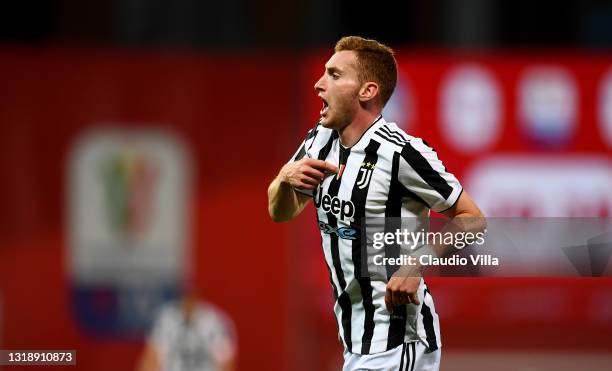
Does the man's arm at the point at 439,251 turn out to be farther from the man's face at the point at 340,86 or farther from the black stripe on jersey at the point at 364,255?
the man's face at the point at 340,86

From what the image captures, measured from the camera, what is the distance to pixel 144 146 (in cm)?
1019

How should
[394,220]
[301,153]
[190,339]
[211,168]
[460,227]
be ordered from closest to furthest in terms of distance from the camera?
[460,227]
[394,220]
[301,153]
[190,339]
[211,168]

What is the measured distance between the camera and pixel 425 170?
4027 millimetres

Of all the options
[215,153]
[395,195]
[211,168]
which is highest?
[215,153]

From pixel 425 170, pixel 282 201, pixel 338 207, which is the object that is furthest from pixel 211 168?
pixel 425 170

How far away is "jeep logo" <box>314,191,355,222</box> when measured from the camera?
13.4 ft

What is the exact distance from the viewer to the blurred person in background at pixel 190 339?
987 centimetres

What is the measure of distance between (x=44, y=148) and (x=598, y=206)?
4.42 m

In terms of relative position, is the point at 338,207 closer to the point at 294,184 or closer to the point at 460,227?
the point at 294,184

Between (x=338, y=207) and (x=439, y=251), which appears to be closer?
(x=439, y=251)

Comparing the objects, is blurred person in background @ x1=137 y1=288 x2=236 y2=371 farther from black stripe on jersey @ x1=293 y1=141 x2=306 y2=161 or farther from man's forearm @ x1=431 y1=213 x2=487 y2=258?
man's forearm @ x1=431 y1=213 x2=487 y2=258

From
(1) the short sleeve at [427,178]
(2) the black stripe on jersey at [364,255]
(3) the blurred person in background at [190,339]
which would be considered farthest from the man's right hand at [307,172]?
(3) the blurred person in background at [190,339]

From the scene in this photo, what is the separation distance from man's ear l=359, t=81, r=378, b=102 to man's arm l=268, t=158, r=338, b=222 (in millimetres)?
246

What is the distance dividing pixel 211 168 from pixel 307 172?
6.28m
